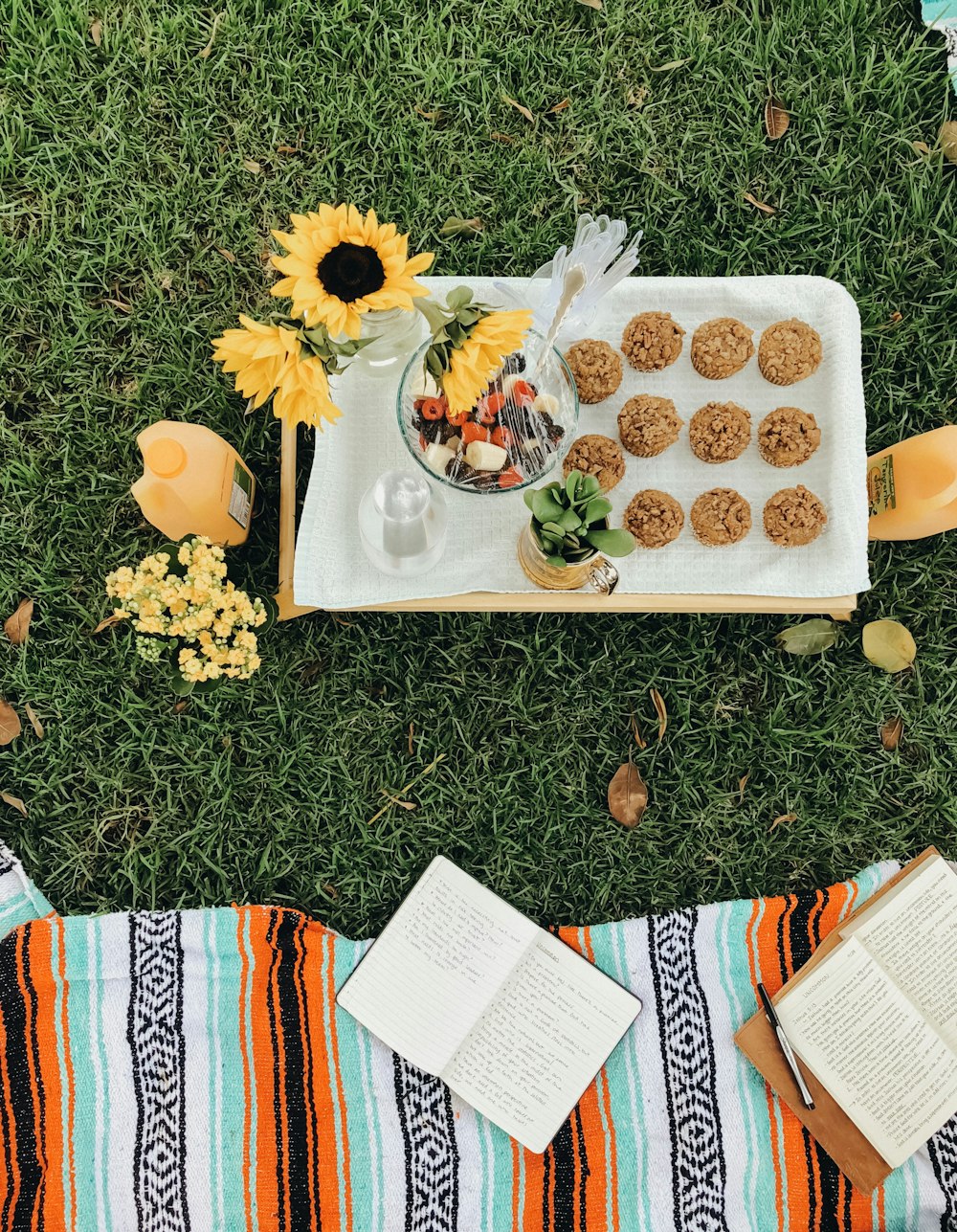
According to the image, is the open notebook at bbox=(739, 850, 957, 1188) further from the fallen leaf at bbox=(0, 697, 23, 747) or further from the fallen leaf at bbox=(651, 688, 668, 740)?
the fallen leaf at bbox=(0, 697, 23, 747)

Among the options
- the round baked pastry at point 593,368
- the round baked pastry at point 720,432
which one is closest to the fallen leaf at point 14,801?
the round baked pastry at point 593,368

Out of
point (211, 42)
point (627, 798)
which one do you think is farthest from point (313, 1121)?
point (211, 42)

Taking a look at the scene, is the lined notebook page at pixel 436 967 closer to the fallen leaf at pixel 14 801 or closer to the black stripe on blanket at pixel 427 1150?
the black stripe on blanket at pixel 427 1150

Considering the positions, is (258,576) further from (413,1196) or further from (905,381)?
(905,381)

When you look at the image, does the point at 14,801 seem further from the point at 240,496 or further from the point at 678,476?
the point at 678,476

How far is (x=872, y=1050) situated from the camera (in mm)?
1360

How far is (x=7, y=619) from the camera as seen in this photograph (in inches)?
61.2

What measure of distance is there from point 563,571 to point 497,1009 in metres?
0.72

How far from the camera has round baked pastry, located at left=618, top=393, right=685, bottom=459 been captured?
127cm

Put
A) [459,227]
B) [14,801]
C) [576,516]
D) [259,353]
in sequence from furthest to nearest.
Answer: [459,227]
[14,801]
[576,516]
[259,353]

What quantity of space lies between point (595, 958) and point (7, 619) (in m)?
1.18

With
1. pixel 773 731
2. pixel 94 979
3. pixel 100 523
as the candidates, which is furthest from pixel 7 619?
pixel 773 731

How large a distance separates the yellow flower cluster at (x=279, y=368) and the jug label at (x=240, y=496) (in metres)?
0.42

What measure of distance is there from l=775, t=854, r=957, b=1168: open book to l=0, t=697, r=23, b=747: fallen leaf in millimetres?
1354
